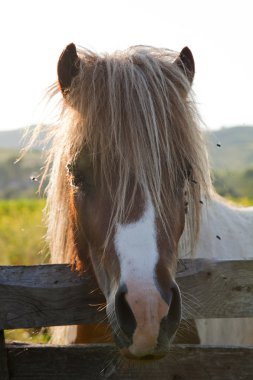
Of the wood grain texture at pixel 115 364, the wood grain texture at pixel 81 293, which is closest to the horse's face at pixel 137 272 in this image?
the wood grain texture at pixel 81 293

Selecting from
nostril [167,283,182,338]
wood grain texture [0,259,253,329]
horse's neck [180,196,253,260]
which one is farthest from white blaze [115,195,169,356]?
horse's neck [180,196,253,260]

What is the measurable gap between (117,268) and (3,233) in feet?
57.4

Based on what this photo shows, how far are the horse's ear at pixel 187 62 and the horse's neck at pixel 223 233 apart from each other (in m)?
0.91

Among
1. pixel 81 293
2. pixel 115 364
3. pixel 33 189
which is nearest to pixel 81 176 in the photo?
pixel 81 293

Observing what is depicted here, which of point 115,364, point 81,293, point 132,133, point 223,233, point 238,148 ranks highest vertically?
point 132,133

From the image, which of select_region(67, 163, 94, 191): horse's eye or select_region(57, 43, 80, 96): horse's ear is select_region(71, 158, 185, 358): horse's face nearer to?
select_region(67, 163, 94, 191): horse's eye

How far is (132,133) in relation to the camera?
3.08 meters

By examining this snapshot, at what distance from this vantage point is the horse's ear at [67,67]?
3350 millimetres

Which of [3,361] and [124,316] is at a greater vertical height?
[124,316]

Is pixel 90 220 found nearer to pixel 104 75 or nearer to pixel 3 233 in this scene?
pixel 104 75

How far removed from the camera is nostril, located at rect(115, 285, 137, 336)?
8.35 ft

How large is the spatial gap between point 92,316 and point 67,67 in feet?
4.45

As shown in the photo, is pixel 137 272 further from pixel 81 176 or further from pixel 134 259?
pixel 81 176

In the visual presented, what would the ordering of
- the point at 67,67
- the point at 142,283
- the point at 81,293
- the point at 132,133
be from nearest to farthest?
the point at 142,283 < the point at 132,133 < the point at 81,293 < the point at 67,67
